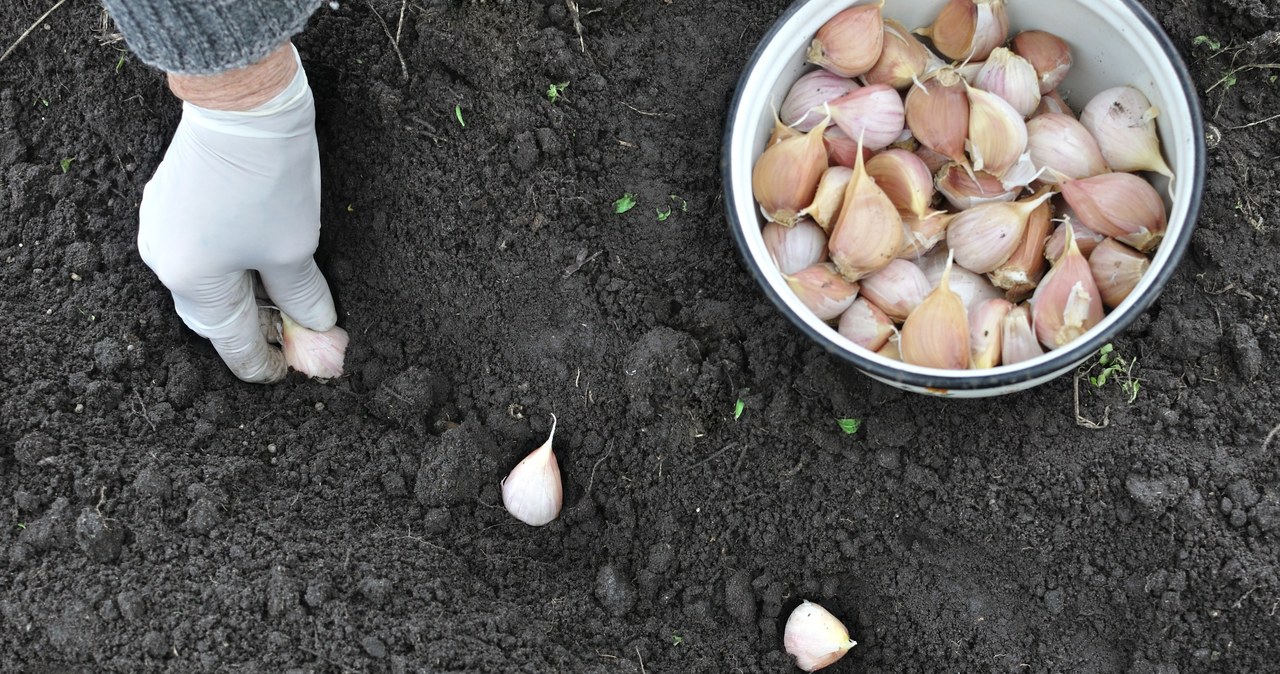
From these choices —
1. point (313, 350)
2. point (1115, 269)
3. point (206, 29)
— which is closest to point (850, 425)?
point (1115, 269)

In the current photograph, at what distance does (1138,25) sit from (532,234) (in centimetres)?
80

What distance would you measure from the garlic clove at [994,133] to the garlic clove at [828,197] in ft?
0.51

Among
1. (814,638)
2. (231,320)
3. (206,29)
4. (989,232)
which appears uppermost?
(206,29)

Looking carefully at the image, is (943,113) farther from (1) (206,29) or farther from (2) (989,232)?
(1) (206,29)

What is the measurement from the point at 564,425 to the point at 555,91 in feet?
1.52

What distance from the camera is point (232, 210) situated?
4.16 ft

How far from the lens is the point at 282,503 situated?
133 centimetres

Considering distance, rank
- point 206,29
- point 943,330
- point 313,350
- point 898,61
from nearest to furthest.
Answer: point 206,29 < point 943,330 < point 898,61 < point 313,350

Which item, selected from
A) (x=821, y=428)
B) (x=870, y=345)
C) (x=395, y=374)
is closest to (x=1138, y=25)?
(x=870, y=345)

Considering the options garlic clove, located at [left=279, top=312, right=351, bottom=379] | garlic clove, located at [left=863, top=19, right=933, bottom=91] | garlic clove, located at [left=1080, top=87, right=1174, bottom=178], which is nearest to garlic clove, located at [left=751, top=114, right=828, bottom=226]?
garlic clove, located at [left=863, top=19, right=933, bottom=91]

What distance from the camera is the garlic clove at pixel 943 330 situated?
3.80ft

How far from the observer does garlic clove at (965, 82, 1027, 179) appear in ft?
3.92

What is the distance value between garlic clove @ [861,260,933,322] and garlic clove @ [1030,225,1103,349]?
14 cm

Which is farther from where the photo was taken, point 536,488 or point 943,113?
point 536,488
